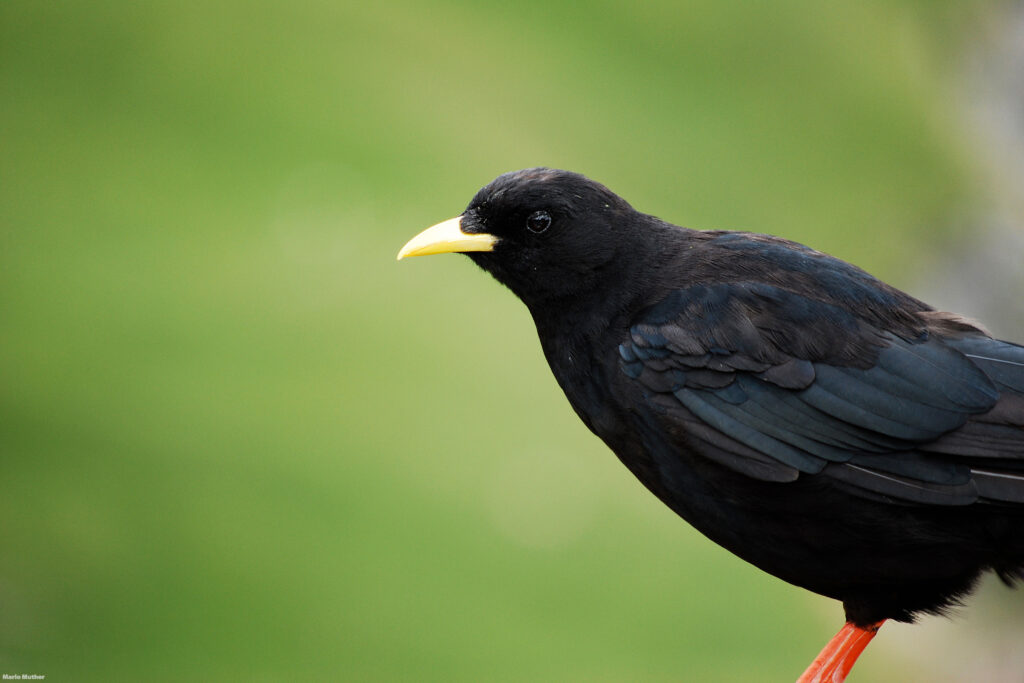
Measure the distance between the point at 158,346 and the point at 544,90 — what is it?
11.7ft

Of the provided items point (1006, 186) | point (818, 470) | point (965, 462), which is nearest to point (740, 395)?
point (818, 470)

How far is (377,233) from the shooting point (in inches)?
286

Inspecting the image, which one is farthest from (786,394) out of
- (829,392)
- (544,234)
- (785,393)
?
(544,234)

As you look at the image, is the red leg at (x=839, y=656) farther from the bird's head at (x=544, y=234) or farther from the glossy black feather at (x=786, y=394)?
the bird's head at (x=544, y=234)

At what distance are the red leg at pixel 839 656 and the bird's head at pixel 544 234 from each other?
1669 millimetres

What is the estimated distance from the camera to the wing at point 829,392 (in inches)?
151

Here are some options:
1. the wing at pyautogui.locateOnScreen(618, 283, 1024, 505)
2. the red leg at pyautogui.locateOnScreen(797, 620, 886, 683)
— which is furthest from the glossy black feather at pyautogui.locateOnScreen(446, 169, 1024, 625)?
the red leg at pyautogui.locateOnScreen(797, 620, 886, 683)

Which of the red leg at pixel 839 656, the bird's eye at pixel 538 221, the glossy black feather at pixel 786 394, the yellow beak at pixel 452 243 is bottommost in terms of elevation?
the red leg at pixel 839 656

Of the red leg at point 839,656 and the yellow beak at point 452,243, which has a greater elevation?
A: the yellow beak at point 452,243

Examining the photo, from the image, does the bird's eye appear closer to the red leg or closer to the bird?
the bird

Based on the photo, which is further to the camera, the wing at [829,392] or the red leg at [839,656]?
the red leg at [839,656]

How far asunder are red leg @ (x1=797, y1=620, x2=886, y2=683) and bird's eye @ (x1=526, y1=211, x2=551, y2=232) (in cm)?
191

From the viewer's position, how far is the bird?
12.6ft

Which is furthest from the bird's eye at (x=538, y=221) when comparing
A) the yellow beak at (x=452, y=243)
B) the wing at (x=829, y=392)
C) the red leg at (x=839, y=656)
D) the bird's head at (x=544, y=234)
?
the red leg at (x=839, y=656)
